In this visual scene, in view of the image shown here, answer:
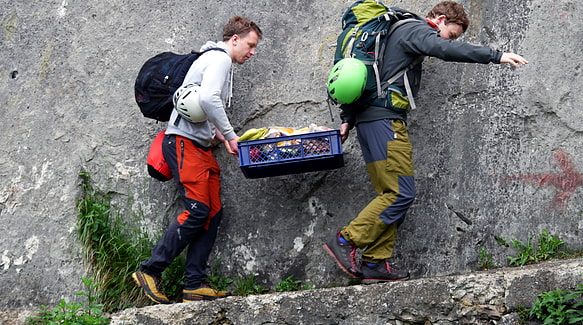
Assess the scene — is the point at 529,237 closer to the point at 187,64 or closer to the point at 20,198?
the point at 187,64

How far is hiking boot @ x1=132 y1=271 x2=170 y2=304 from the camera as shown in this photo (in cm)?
469

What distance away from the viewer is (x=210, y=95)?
448 centimetres

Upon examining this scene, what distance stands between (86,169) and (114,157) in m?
0.22

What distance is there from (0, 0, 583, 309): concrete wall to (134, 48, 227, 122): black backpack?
57cm

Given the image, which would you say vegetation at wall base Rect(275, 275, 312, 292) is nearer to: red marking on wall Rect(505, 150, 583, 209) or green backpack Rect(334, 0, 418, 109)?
green backpack Rect(334, 0, 418, 109)

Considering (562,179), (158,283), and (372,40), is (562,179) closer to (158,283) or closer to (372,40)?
(372,40)

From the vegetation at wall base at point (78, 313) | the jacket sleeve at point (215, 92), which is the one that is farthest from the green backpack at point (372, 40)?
the vegetation at wall base at point (78, 313)

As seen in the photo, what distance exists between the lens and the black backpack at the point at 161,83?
4.75m

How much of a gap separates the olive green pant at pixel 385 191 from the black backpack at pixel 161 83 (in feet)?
3.87

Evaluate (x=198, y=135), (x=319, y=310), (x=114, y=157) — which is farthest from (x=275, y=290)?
(x=114, y=157)

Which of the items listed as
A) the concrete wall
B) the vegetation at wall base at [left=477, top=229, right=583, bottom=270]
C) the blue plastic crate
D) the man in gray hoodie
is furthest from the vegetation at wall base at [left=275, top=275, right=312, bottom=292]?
the vegetation at wall base at [left=477, top=229, right=583, bottom=270]

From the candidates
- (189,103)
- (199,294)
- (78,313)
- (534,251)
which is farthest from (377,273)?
(78,313)

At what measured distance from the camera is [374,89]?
449cm

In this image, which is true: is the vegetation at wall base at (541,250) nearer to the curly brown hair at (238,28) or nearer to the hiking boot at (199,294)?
the hiking boot at (199,294)
